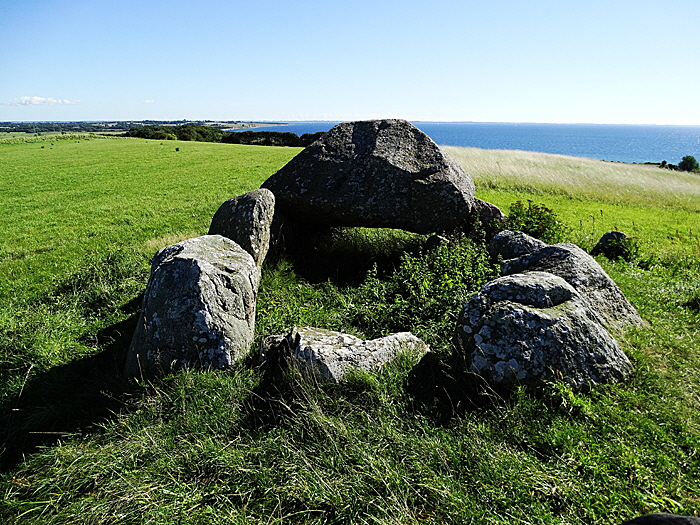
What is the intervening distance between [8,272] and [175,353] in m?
8.59

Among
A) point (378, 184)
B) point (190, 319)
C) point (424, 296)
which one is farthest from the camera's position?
point (378, 184)

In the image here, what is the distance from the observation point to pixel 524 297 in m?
5.39

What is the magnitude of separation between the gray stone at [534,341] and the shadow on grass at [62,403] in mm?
4483

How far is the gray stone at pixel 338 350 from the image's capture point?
199 inches

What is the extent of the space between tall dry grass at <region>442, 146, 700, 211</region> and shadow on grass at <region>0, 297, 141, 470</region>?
23.0m

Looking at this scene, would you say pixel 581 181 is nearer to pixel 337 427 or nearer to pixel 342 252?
pixel 342 252

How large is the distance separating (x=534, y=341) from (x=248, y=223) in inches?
252

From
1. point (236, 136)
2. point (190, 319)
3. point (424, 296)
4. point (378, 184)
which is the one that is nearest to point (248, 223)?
point (378, 184)

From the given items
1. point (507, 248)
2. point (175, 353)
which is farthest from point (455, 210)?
point (175, 353)

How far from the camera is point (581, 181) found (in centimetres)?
2675

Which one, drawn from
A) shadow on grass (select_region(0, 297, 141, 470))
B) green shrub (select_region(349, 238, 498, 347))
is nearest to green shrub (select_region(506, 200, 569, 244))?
green shrub (select_region(349, 238, 498, 347))

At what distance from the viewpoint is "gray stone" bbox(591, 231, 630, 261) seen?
1077cm

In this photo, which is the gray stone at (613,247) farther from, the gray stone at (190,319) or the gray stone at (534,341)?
the gray stone at (190,319)

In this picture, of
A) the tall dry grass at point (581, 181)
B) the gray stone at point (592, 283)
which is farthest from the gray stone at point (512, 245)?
the tall dry grass at point (581, 181)
